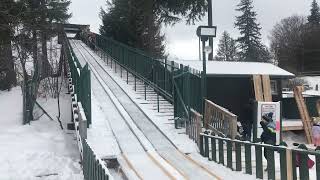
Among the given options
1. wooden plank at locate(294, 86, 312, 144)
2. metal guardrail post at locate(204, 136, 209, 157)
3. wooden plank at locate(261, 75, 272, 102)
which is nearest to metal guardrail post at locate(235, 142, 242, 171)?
metal guardrail post at locate(204, 136, 209, 157)

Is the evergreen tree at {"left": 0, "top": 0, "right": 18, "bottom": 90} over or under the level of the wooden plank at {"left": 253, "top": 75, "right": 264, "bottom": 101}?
over

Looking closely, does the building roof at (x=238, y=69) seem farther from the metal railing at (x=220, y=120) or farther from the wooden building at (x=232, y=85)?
the metal railing at (x=220, y=120)

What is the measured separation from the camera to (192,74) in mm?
17531

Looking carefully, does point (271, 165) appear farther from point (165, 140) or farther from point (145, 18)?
point (145, 18)

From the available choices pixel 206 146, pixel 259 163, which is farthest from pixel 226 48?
pixel 259 163

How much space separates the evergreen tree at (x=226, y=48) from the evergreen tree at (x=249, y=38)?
11.1m

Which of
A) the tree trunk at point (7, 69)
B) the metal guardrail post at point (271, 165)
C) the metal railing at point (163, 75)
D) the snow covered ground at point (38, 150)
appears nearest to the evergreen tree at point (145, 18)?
the metal railing at point (163, 75)

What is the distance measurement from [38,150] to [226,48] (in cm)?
8727

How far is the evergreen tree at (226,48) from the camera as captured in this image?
94750 millimetres

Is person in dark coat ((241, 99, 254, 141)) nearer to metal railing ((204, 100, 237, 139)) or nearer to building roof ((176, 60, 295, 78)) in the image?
metal railing ((204, 100, 237, 139))

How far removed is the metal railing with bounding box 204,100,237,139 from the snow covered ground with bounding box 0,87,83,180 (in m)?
4.51

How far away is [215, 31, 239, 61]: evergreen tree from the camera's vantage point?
94.8 meters

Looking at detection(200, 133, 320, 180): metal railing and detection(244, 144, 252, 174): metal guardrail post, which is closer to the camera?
detection(200, 133, 320, 180): metal railing

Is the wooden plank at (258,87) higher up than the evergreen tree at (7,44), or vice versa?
the evergreen tree at (7,44)
